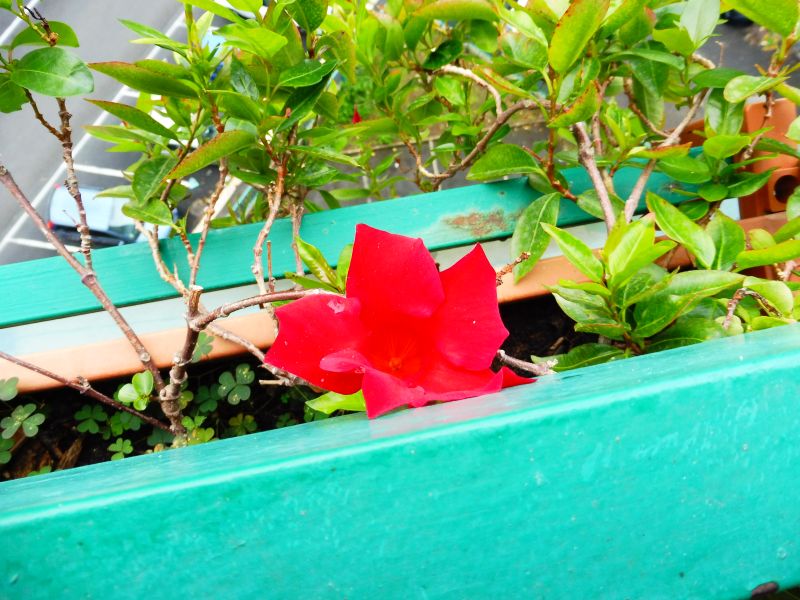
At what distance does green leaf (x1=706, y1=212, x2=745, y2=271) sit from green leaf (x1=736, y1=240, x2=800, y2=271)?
24 millimetres

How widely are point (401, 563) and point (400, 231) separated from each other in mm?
530

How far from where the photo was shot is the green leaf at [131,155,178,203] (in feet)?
2.10

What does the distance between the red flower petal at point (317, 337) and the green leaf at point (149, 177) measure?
33 centimetres

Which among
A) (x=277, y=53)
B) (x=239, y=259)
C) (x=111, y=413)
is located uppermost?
(x=277, y=53)

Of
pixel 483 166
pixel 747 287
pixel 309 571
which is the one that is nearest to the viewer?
pixel 309 571

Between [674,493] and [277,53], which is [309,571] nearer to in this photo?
[674,493]

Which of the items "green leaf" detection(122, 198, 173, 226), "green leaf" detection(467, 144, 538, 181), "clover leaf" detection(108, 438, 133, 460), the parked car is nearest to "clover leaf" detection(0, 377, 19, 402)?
"clover leaf" detection(108, 438, 133, 460)

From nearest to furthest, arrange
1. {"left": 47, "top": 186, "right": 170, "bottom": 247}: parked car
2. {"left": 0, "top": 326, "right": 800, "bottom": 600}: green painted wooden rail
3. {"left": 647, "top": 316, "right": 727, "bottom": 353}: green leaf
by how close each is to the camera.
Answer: {"left": 0, "top": 326, "right": 800, "bottom": 600}: green painted wooden rail < {"left": 647, "top": 316, "right": 727, "bottom": 353}: green leaf < {"left": 47, "top": 186, "right": 170, "bottom": 247}: parked car

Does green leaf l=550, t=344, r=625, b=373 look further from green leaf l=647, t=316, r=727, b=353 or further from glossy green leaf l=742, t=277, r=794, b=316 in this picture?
glossy green leaf l=742, t=277, r=794, b=316

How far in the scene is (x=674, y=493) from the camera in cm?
28

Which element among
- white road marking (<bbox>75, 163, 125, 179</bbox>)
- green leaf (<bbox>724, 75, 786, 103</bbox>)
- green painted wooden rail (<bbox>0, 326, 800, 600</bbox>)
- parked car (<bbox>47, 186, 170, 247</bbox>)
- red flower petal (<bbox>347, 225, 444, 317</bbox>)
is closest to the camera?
green painted wooden rail (<bbox>0, 326, 800, 600</bbox>)

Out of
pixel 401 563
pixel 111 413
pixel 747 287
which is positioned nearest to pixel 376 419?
pixel 401 563

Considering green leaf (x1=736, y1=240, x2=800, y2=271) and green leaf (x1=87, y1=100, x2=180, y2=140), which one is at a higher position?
green leaf (x1=87, y1=100, x2=180, y2=140)

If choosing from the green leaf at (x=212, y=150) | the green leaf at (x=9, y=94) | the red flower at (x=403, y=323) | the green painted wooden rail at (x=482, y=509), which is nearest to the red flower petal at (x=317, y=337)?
the red flower at (x=403, y=323)
